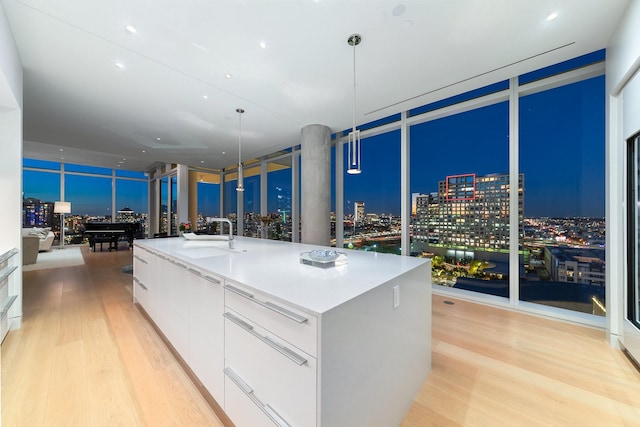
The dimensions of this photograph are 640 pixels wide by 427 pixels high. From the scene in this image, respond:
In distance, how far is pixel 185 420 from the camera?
1.38m

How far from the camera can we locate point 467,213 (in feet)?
11.1

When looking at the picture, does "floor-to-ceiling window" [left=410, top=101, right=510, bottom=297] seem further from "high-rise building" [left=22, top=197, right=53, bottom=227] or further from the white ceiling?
"high-rise building" [left=22, top=197, right=53, bottom=227]

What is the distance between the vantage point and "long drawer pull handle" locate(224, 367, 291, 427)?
3.18 feet

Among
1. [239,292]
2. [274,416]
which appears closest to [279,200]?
[239,292]

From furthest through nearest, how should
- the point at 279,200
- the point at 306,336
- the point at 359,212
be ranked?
the point at 279,200
the point at 359,212
the point at 306,336

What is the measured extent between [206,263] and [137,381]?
39.1 inches

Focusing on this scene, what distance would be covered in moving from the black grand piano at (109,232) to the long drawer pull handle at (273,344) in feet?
28.8

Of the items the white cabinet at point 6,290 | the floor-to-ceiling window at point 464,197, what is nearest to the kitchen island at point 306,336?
the white cabinet at point 6,290

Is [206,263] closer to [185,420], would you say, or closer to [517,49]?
[185,420]

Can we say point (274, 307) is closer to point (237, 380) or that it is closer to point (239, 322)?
point (239, 322)

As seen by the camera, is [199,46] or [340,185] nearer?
[199,46]

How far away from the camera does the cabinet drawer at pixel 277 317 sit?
2.80 feet

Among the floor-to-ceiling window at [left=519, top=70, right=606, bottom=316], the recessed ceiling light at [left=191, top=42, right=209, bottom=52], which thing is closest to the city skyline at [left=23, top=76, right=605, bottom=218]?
the floor-to-ceiling window at [left=519, top=70, right=606, bottom=316]

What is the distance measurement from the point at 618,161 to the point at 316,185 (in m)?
3.39
